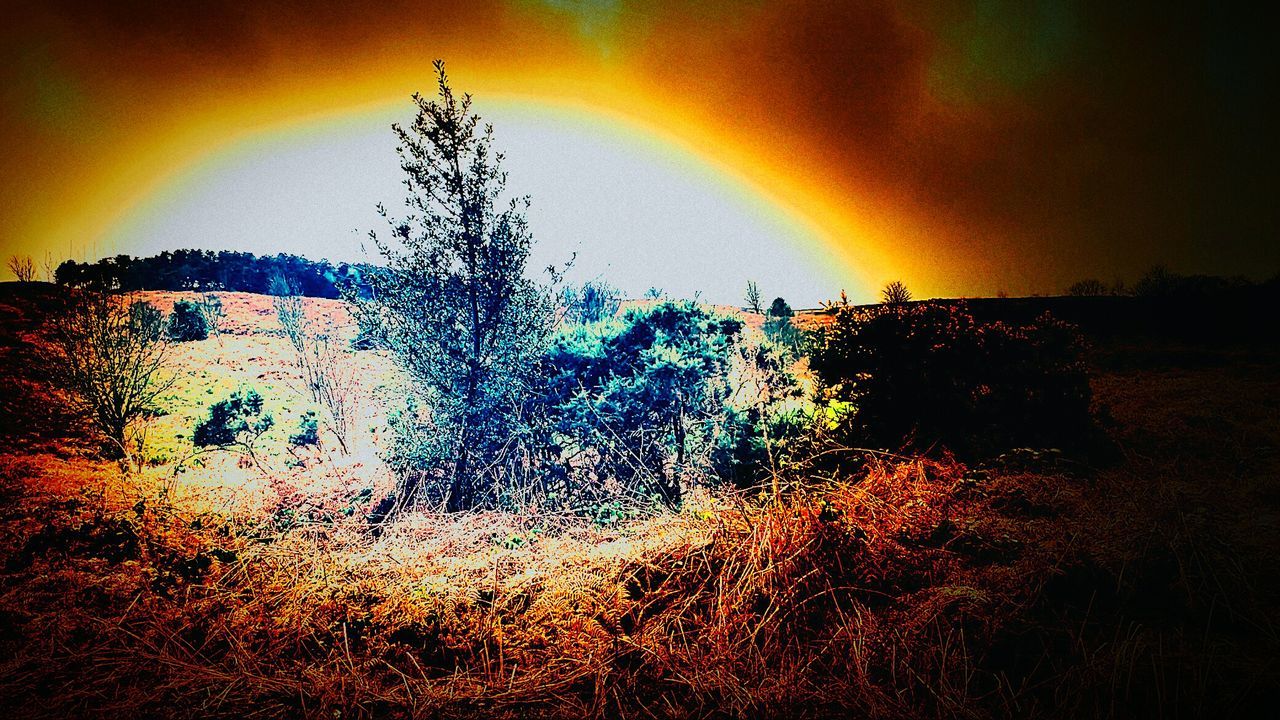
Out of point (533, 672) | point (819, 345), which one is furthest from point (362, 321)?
point (819, 345)

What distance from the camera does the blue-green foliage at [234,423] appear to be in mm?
11438

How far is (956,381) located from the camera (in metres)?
5.69

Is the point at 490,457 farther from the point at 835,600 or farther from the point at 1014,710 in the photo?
the point at 1014,710

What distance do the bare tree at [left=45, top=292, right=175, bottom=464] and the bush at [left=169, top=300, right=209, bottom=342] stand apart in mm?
14829

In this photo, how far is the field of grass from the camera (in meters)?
2.12

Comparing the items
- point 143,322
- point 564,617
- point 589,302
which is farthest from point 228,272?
point 564,617

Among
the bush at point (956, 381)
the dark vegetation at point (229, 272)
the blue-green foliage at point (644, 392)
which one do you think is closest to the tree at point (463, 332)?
the blue-green foliage at point (644, 392)

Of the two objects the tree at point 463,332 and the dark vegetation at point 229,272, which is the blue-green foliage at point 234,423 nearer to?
the tree at point 463,332

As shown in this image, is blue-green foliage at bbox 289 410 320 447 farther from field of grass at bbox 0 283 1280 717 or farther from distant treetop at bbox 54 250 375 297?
distant treetop at bbox 54 250 375 297

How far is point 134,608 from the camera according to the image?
3.19 meters

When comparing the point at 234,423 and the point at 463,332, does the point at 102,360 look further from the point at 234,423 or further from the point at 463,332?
the point at 463,332

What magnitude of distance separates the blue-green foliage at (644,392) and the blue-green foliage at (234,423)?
937 cm

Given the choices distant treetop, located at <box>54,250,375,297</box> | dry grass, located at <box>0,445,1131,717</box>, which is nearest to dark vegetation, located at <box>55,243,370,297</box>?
distant treetop, located at <box>54,250,375,297</box>

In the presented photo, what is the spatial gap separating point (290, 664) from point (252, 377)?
2160cm
